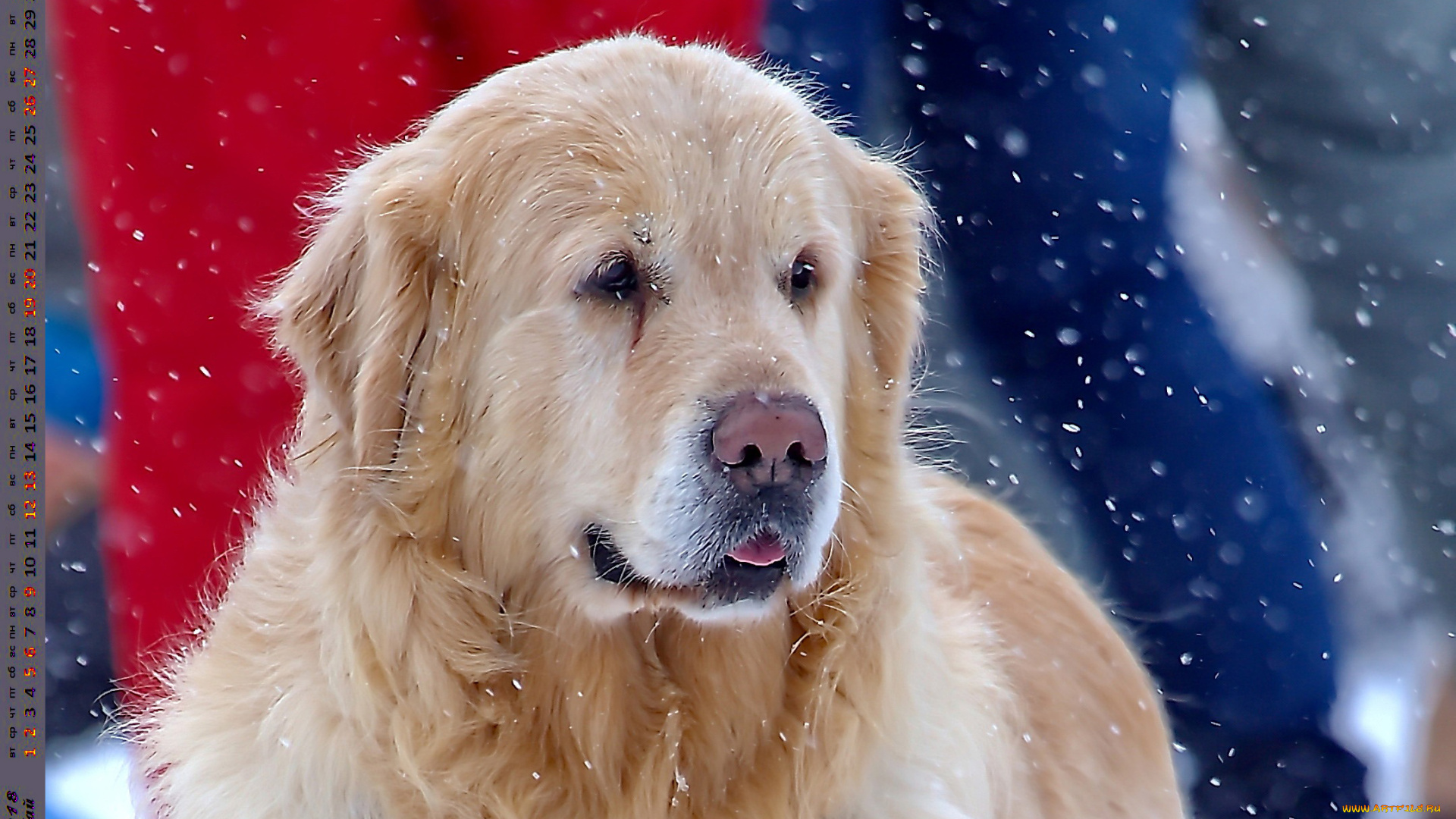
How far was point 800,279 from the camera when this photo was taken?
249cm

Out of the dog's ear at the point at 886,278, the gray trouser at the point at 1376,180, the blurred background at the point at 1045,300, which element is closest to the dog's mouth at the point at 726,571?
the dog's ear at the point at 886,278

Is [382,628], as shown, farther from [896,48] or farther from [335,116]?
[896,48]

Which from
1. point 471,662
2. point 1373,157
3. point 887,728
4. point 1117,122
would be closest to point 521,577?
point 471,662

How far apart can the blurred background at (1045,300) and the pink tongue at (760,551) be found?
3.21 feet

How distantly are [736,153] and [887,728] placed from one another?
1108mm

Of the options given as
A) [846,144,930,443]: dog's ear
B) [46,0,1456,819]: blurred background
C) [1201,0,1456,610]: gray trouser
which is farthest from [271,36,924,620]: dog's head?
[1201,0,1456,610]: gray trouser

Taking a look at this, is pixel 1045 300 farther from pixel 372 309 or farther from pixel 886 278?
pixel 372 309

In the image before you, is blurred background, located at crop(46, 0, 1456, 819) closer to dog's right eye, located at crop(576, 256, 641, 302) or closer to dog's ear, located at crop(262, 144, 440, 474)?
dog's ear, located at crop(262, 144, 440, 474)

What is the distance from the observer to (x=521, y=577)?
95.7 inches

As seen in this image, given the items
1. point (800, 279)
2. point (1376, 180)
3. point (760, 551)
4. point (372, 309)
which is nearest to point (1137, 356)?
point (1376, 180)

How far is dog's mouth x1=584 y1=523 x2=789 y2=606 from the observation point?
7.36 ft

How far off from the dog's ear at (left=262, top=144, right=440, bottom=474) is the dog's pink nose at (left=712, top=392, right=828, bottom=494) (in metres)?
0.65

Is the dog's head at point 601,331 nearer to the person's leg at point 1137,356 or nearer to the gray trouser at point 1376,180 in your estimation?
the person's leg at point 1137,356

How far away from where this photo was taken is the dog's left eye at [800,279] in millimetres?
2459
